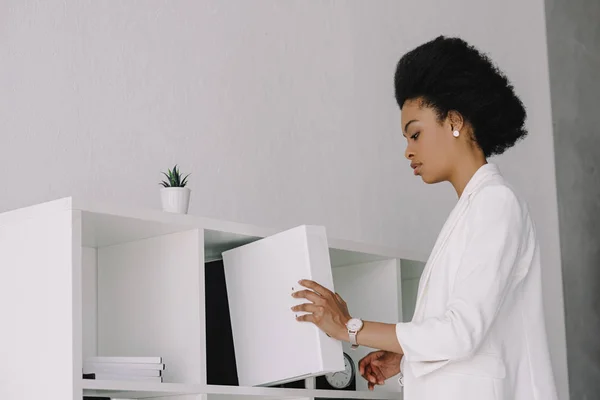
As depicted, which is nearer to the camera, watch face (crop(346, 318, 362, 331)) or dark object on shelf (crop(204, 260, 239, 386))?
watch face (crop(346, 318, 362, 331))

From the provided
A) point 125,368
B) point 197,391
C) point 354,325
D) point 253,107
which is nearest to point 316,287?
point 354,325

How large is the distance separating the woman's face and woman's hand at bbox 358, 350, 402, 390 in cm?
57

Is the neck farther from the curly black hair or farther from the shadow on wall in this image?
the shadow on wall

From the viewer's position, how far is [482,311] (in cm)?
226

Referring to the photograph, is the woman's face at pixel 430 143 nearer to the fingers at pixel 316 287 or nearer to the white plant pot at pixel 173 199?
the fingers at pixel 316 287

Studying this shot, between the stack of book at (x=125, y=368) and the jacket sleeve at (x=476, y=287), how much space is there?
23.3 inches

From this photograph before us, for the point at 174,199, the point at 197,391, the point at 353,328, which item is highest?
the point at 174,199

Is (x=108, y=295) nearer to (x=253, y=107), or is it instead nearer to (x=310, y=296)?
(x=310, y=296)

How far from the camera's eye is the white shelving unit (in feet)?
7.36

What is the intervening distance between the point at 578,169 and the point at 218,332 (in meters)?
1.85

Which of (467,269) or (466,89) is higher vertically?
(466,89)

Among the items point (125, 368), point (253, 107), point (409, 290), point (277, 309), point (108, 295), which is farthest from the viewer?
point (253, 107)

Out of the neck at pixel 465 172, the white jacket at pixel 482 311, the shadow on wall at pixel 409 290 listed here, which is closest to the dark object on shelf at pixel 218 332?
the white jacket at pixel 482 311

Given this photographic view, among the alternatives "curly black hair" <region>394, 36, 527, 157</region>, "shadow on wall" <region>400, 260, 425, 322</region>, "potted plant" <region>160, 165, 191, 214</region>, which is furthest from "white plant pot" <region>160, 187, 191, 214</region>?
"shadow on wall" <region>400, 260, 425, 322</region>
